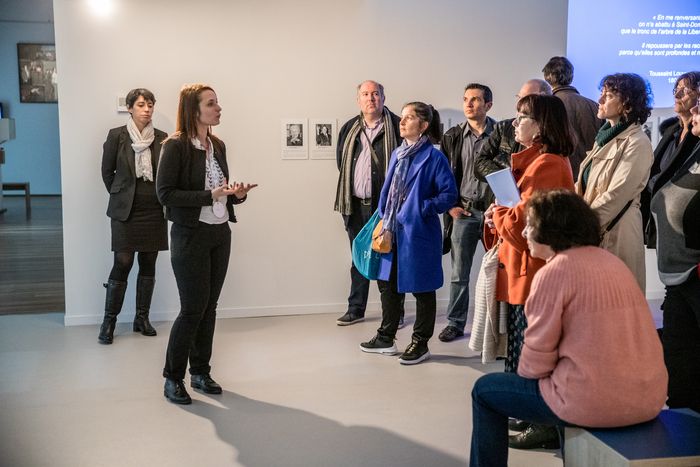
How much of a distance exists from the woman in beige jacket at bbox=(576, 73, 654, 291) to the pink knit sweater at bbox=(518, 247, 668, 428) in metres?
1.01

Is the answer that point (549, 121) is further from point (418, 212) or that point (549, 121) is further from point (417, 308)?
point (417, 308)

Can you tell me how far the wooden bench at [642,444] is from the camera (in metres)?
2.26

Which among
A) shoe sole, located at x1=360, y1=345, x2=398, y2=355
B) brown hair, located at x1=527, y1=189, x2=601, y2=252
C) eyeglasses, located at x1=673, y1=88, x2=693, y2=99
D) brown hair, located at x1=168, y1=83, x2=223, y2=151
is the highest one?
eyeglasses, located at x1=673, y1=88, x2=693, y2=99

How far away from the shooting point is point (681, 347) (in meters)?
3.38

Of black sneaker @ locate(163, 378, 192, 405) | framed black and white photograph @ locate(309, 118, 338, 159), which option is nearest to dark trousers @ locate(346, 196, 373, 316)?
framed black and white photograph @ locate(309, 118, 338, 159)

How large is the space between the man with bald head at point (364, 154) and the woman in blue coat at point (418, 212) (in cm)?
70

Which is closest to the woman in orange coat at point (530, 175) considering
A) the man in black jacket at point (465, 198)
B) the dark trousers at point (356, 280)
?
the man in black jacket at point (465, 198)

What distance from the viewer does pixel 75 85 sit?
5617 mm

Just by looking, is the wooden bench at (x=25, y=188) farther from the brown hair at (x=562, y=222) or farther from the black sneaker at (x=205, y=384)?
the brown hair at (x=562, y=222)

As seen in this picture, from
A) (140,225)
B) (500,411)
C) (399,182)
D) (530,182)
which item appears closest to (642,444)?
(500,411)

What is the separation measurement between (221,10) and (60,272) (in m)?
3.73

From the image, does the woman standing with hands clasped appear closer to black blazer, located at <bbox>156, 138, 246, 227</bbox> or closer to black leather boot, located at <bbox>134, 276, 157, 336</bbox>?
black blazer, located at <bbox>156, 138, 246, 227</bbox>

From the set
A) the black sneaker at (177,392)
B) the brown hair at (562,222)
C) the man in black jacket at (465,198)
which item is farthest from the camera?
the man in black jacket at (465,198)

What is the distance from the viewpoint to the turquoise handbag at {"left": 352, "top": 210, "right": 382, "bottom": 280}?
4750mm
